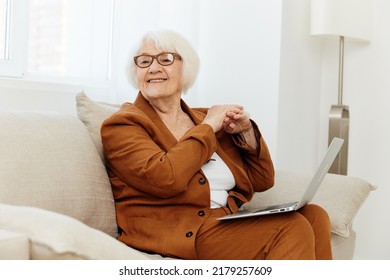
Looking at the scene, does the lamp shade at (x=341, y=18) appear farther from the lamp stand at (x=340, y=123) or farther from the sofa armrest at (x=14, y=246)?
the sofa armrest at (x=14, y=246)

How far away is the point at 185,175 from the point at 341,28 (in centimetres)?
169

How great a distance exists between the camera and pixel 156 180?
1826 mm

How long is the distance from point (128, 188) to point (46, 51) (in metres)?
1.02

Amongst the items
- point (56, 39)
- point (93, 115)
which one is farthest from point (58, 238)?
point (56, 39)

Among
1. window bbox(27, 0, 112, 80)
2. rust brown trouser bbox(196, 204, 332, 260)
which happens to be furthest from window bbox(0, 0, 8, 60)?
rust brown trouser bbox(196, 204, 332, 260)

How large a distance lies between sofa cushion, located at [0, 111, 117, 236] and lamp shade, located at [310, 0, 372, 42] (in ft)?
5.30

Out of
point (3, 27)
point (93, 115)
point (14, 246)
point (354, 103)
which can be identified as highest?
point (3, 27)

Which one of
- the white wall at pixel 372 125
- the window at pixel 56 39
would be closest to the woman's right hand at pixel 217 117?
the window at pixel 56 39

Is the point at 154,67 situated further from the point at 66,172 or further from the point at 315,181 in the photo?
the point at 315,181

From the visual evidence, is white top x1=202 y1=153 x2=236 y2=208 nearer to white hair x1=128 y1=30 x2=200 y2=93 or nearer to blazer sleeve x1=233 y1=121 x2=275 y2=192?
blazer sleeve x1=233 y1=121 x2=275 y2=192

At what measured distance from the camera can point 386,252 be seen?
133 inches

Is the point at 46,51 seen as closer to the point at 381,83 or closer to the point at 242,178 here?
the point at 242,178

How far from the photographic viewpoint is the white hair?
2143 millimetres
